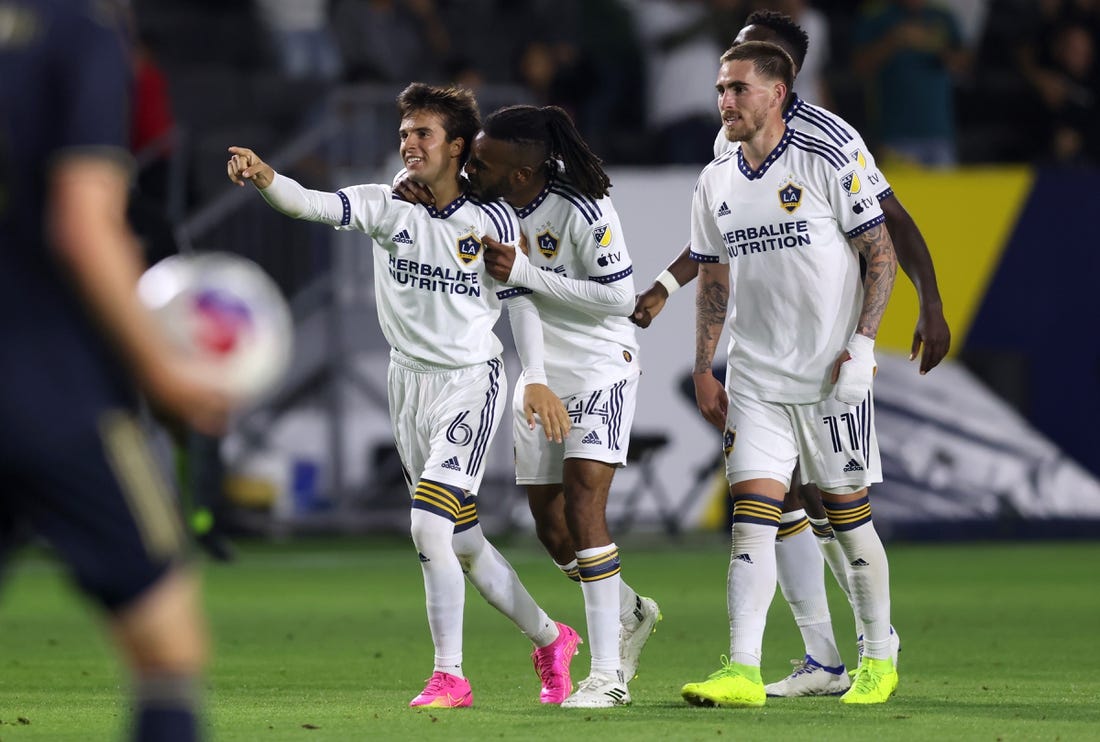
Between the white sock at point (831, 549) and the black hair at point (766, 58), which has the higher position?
the black hair at point (766, 58)

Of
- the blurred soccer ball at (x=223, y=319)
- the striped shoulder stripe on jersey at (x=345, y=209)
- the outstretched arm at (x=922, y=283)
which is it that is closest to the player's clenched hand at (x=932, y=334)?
the outstretched arm at (x=922, y=283)

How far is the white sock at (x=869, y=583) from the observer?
288 inches

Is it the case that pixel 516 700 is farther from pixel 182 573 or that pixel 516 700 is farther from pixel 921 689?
pixel 182 573

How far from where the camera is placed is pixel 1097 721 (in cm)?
649

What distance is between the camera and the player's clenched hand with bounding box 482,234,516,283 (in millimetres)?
7215

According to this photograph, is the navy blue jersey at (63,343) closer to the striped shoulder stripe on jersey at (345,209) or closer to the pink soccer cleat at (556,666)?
the striped shoulder stripe on jersey at (345,209)

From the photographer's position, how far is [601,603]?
718 centimetres

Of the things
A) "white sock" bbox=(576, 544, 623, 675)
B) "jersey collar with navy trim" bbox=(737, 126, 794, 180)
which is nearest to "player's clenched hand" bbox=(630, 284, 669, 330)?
"jersey collar with navy trim" bbox=(737, 126, 794, 180)

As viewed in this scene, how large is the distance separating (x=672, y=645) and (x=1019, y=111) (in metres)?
11.6

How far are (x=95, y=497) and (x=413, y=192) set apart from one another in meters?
4.01

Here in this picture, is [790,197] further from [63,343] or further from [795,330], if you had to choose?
[63,343]

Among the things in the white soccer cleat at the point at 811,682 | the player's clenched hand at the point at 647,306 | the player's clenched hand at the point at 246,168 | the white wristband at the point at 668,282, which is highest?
the player's clenched hand at the point at 246,168

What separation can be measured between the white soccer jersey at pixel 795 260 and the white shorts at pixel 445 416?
941mm

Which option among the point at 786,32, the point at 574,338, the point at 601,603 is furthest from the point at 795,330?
the point at 786,32
